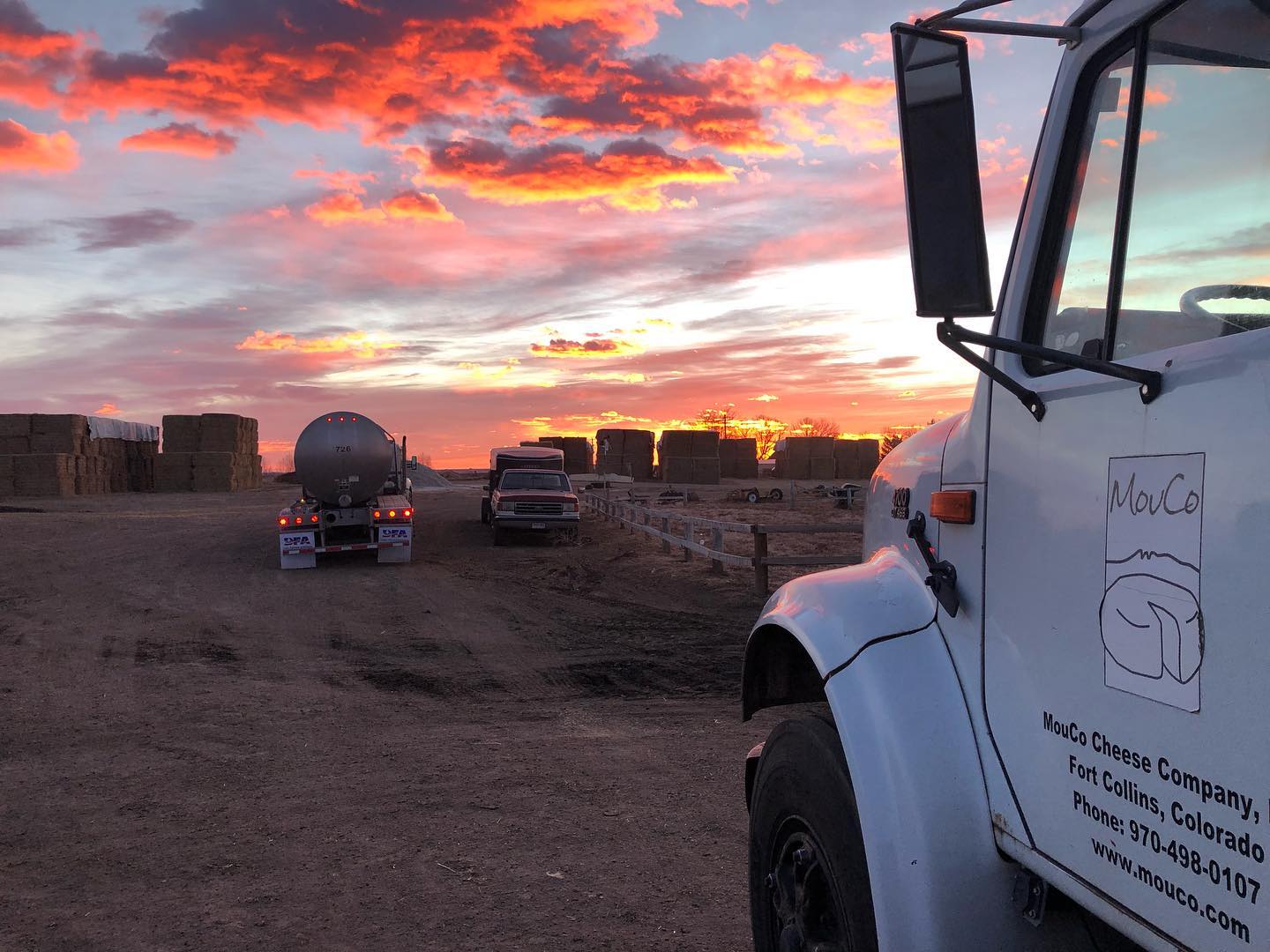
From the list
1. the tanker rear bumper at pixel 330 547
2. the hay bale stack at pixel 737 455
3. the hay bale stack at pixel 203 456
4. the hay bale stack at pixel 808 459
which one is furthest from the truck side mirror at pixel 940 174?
the hay bale stack at pixel 737 455

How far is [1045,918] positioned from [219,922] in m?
3.34

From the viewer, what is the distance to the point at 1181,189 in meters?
1.76

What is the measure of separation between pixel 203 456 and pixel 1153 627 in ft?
170

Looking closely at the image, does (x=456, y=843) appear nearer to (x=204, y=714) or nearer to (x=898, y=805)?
(x=898, y=805)

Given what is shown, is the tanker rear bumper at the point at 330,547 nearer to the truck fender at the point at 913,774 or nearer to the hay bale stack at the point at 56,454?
the truck fender at the point at 913,774

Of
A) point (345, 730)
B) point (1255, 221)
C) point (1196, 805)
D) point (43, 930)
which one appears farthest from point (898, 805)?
point (345, 730)

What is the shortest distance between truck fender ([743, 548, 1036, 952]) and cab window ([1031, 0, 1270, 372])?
0.82 m

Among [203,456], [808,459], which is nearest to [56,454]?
[203,456]

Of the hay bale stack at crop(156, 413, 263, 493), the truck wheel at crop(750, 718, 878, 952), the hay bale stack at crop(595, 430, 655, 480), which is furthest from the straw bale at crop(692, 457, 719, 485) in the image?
the truck wheel at crop(750, 718, 878, 952)

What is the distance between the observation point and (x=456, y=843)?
4.66 metres

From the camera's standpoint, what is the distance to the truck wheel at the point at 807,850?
2.22m

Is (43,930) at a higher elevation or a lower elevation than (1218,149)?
lower

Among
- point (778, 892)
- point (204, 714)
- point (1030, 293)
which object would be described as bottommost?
point (204, 714)

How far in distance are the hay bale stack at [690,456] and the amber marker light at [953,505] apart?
2375 inches
